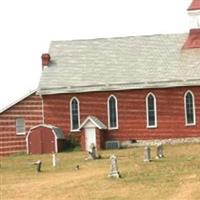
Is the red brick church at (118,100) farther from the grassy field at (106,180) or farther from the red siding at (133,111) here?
the grassy field at (106,180)

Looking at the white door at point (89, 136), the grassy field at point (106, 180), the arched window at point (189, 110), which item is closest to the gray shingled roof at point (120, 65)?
the arched window at point (189, 110)

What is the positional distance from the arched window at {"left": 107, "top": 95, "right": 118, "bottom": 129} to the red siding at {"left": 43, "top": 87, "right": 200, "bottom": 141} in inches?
12.5

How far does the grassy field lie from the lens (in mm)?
37688

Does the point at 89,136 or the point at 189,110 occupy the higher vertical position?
the point at 189,110

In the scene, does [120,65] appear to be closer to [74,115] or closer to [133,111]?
[133,111]

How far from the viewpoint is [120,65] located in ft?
243

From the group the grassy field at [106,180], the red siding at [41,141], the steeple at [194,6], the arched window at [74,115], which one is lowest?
the grassy field at [106,180]

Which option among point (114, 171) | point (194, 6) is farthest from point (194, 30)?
point (114, 171)

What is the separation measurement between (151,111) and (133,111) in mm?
1547

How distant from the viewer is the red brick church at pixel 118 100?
71375mm

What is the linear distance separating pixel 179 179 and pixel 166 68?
33096 mm

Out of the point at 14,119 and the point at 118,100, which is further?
the point at 14,119

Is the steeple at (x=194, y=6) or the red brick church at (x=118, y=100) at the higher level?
the steeple at (x=194, y=6)

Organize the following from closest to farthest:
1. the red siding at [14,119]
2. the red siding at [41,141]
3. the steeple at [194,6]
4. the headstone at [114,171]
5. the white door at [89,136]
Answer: the headstone at [114,171], the red siding at [41,141], the white door at [89,136], the red siding at [14,119], the steeple at [194,6]
